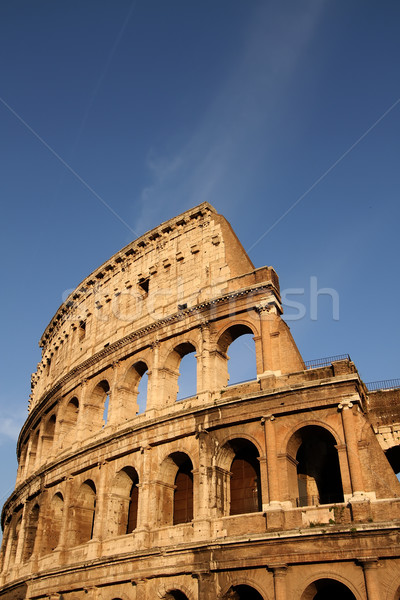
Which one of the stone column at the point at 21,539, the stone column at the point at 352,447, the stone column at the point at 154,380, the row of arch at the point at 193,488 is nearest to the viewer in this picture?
the stone column at the point at 352,447

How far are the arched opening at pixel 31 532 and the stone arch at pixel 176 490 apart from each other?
28.5 ft

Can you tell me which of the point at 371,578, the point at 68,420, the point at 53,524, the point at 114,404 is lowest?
the point at 371,578

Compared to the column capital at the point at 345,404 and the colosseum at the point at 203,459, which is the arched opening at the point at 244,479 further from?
the column capital at the point at 345,404

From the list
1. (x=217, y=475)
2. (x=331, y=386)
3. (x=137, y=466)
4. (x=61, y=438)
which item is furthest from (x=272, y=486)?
(x=61, y=438)

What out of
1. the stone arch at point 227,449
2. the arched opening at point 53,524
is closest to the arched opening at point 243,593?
the stone arch at point 227,449

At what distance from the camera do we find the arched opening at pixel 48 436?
89.9 feet

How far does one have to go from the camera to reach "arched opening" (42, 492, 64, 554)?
2286 centimetres

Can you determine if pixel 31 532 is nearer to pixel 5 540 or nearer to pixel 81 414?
pixel 5 540

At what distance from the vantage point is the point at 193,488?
1784cm

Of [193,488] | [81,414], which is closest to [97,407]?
A: [81,414]

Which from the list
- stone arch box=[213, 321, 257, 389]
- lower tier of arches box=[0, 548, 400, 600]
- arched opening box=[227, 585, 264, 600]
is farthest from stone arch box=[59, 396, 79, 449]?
arched opening box=[227, 585, 264, 600]

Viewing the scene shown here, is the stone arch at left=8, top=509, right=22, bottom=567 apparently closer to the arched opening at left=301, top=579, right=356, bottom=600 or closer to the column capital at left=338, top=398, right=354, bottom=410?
the arched opening at left=301, top=579, right=356, bottom=600

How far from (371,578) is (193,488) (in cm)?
589

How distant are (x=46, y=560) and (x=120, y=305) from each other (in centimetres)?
1044
